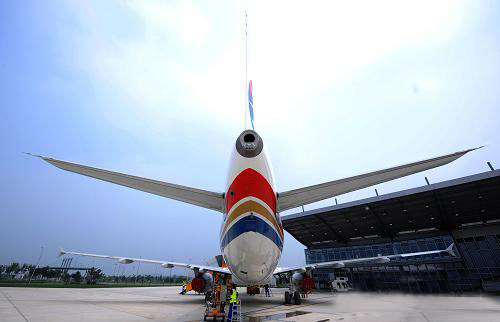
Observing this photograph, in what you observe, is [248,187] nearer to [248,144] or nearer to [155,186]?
[248,144]

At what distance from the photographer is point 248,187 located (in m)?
5.28

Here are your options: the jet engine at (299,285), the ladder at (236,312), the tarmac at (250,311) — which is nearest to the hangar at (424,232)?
the tarmac at (250,311)

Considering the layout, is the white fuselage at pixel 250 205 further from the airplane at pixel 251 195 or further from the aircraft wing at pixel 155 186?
the aircraft wing at pixel 155 186

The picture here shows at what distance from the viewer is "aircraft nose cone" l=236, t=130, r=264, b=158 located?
17.1 ft

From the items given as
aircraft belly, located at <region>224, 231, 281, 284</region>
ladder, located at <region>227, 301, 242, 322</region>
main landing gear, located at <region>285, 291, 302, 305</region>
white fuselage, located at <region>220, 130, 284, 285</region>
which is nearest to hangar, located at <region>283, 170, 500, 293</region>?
main landing gear, located at <region>285, 291, 302, 305</region>

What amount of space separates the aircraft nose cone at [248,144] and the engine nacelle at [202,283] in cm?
1231

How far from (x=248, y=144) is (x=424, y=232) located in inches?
1516

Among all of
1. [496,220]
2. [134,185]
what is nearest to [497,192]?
[496,220]

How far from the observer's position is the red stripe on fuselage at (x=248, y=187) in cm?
528

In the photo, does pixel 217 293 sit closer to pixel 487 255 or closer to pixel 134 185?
pixel 134 185

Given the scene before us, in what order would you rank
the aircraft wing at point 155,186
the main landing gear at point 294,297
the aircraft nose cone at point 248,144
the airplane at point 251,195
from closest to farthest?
the aircraft wing at point 155,186 < the airplane at point 251,195 < the aircraft nose cone at point 248,144 < the main landing gear at point 294,297

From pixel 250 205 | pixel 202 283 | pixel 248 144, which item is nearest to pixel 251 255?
pixel 250 205

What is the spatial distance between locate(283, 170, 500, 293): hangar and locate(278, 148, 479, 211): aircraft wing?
26249mm

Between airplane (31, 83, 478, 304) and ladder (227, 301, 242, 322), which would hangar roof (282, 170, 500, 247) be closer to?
ladder (227, 301, 242, 322)
